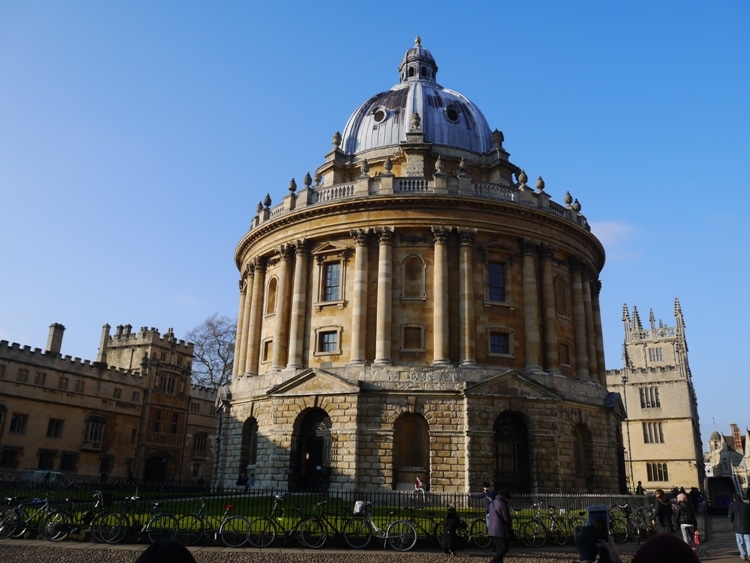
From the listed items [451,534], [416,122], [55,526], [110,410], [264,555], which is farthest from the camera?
[110,410]

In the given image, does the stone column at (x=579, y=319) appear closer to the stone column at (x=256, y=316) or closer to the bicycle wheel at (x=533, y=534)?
the stone column at (x=256, y=316)

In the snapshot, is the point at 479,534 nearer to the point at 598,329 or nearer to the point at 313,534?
the point at 313,534

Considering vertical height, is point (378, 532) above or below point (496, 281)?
below

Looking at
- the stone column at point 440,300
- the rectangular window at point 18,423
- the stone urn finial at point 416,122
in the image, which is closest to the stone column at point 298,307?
the stone column at point 440,300

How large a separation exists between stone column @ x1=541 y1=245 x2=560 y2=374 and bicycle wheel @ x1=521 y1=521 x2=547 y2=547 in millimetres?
15866

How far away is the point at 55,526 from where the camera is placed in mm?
17484

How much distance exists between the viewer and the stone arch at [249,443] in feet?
116

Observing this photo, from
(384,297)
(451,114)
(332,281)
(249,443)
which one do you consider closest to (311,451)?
(249,443)

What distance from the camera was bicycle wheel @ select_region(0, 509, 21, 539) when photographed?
1792cm

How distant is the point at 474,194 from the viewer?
3441 cm

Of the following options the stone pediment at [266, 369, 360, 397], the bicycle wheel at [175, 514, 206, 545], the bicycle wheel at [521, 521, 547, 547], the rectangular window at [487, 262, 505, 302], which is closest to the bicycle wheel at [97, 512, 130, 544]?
the bicycle wheel at [175, 514, 206, 545]

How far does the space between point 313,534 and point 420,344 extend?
16590 mm

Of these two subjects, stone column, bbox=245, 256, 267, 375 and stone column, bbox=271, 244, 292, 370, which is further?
stone column, bbox=245, 256, 267, 375

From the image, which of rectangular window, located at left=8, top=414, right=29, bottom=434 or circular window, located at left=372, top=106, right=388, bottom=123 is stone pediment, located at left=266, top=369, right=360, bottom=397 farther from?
rectangular window, located at left=8, top=414, right=29, bottom=434
